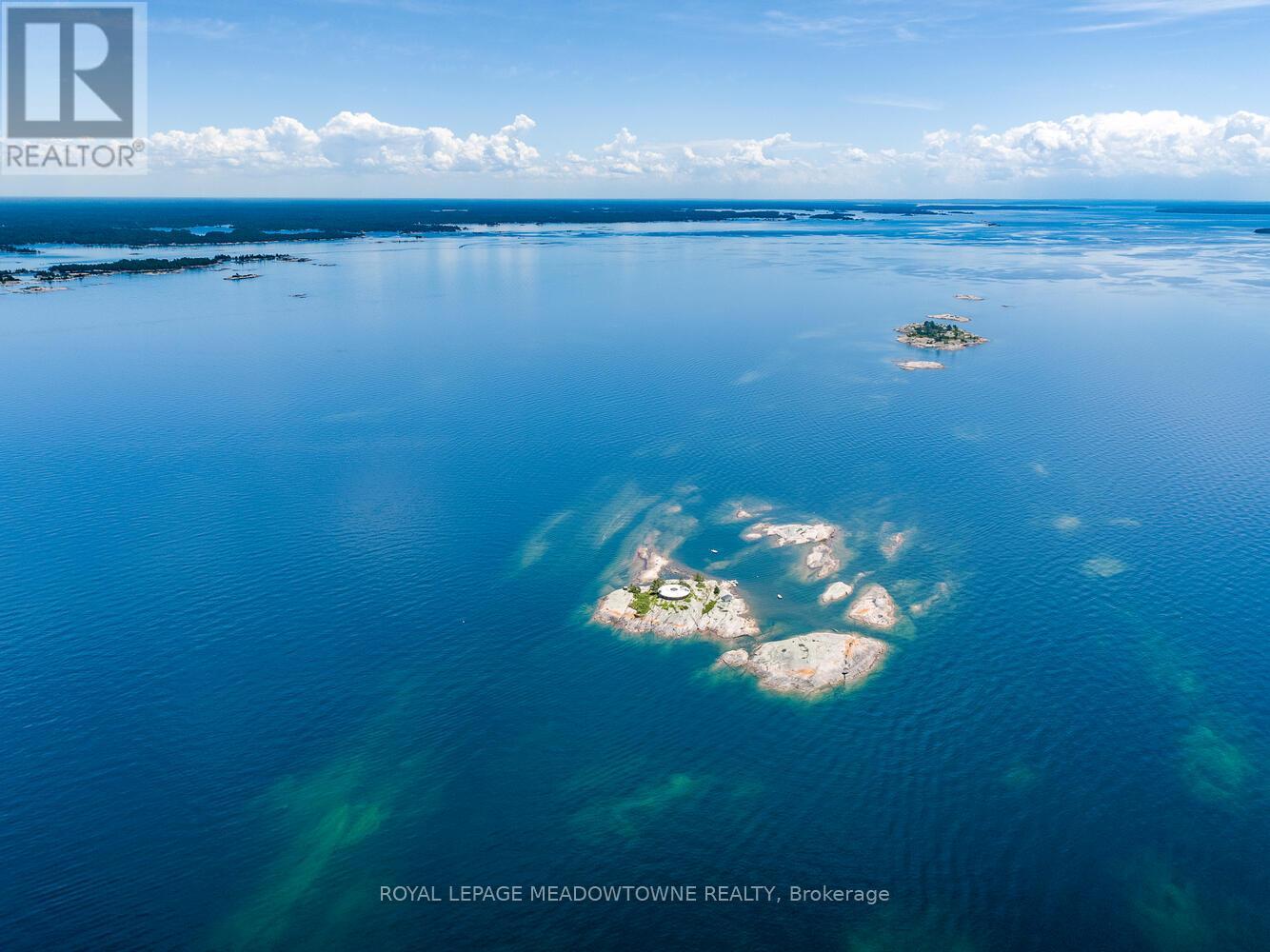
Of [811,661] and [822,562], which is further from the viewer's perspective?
[822,562]

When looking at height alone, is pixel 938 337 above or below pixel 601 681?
above

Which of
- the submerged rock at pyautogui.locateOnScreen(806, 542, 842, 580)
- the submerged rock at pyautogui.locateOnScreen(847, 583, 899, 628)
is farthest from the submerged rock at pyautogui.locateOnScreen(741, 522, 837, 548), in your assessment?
the submerged rock at pyautogui.locateOnScreen(847, 583, 899, 628)

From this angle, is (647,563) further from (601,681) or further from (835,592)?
(835,592)

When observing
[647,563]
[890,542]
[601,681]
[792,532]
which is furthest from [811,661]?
[890,542]

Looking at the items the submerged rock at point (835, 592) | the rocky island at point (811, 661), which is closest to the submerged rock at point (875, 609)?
the submerged rock at point (835, 592)

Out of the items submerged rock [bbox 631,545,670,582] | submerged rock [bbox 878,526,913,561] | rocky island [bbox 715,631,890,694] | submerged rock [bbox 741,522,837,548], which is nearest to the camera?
rocky island [bbox 715,631,890,694]

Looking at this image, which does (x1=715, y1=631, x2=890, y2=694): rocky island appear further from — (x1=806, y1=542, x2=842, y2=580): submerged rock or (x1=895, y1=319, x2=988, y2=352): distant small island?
(x1=895, y1=319, x2=988, y2=352): distant small island

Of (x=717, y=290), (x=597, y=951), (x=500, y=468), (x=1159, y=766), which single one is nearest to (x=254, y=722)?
(x=597, y=951)
